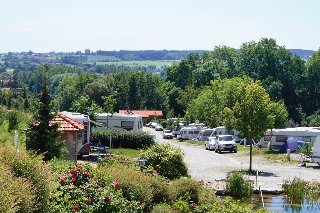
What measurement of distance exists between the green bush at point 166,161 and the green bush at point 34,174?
8.28 meters

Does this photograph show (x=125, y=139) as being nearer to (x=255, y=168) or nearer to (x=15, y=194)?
(x=255, y=168)

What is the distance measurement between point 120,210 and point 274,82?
2879 inches

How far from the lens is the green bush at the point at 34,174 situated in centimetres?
952

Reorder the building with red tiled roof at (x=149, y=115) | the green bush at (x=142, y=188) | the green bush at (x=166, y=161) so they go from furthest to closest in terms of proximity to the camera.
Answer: the building with red tiled roof at (x=149, y=115)
the green bush at (x=166, y=161)
the green bush at (x=142, y=188)

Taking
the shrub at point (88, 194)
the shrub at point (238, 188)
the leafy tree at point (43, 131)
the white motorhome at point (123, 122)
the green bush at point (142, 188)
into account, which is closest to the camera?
the shrub at point (88, 194)

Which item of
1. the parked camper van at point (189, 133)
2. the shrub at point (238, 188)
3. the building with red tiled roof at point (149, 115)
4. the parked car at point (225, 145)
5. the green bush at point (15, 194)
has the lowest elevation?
the building with red tiled roof at point (149, 115)

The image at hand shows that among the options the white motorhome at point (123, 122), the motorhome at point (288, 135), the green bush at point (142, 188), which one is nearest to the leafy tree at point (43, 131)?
the green bush at point (142, 188)

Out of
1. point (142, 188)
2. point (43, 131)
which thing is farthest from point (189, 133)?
point (142, 188)

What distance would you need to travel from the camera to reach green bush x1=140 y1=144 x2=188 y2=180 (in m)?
18.1

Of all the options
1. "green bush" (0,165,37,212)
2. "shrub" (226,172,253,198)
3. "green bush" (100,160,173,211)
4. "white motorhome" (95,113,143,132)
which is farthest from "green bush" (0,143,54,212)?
"white motorhome" (95,113,143,132)

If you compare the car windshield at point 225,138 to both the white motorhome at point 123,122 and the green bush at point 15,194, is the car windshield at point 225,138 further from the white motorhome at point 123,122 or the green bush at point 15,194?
the green bush at point 15,194

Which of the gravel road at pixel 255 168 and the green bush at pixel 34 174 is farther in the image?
the gravel road at pixel 255 168

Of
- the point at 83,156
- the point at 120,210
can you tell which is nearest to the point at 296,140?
the point at 83,156

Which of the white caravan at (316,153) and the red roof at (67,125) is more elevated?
the red roof at (67,125)
